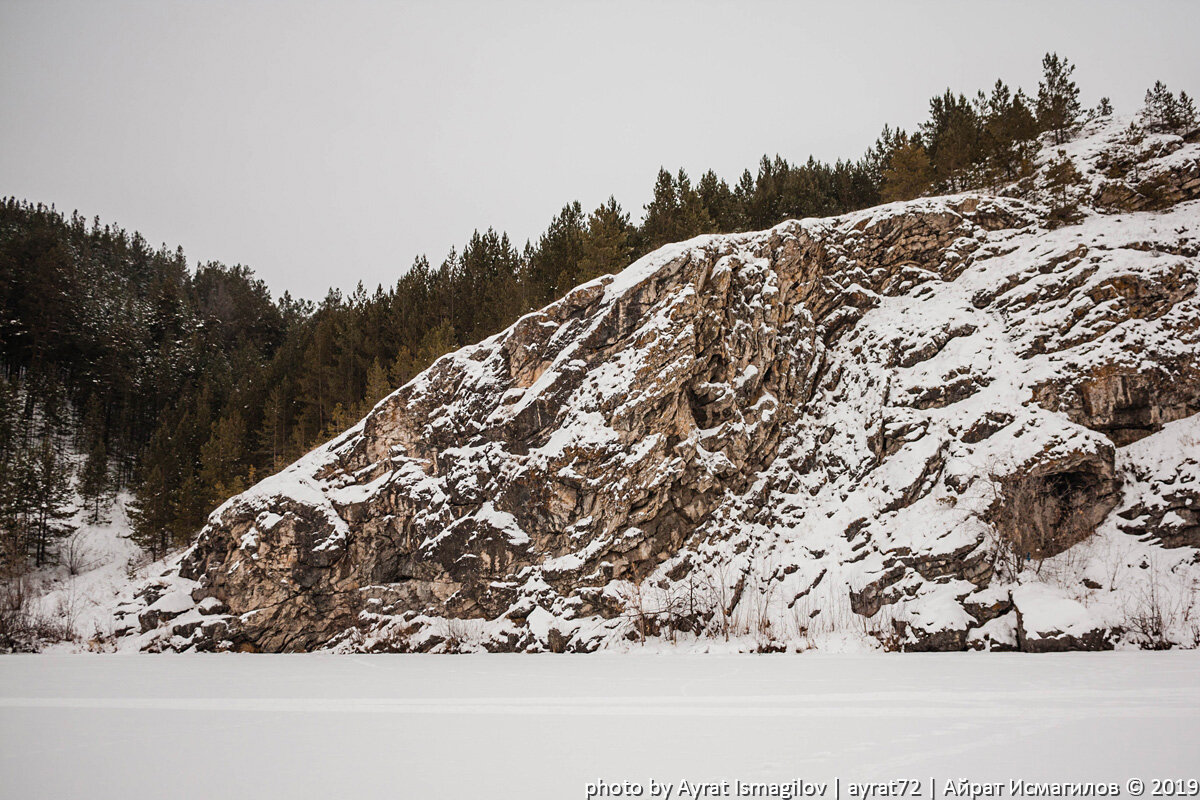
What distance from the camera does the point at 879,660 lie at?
38.0 feet

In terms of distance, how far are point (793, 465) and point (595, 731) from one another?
15.8 meters

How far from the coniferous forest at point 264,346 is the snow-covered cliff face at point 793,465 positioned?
10.3 metres

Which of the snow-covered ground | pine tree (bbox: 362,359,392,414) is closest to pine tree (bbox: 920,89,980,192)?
the snow-covered ground

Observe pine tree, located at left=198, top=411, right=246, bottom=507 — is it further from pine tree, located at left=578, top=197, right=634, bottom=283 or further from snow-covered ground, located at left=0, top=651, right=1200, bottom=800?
snow-covered ground, located at left=0, top=651, right=1200, bottom=800

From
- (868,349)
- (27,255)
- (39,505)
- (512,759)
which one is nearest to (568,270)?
(868,349)

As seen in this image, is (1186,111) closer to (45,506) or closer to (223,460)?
(223,460)

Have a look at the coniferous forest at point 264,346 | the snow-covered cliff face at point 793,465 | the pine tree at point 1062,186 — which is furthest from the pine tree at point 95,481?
the pine tree at point 1062,186

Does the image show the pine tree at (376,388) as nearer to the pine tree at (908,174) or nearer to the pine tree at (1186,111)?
the pine tree at (908,174)

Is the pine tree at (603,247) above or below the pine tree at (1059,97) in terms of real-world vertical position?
below

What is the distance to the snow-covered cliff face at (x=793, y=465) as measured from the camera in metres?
15.1

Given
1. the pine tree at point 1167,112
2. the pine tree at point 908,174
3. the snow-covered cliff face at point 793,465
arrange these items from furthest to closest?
the pine tree at point 908,174
the pine tree at point 1167,112
the snow-covered cliff face at point 793,465

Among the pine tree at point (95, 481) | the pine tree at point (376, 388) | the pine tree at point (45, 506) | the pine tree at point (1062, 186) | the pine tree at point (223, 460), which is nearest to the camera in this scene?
the pine tree at point (1062, 186)

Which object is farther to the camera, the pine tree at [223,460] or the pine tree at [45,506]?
the pine tree at [45,506]

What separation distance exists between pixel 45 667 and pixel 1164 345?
30.8 metres
